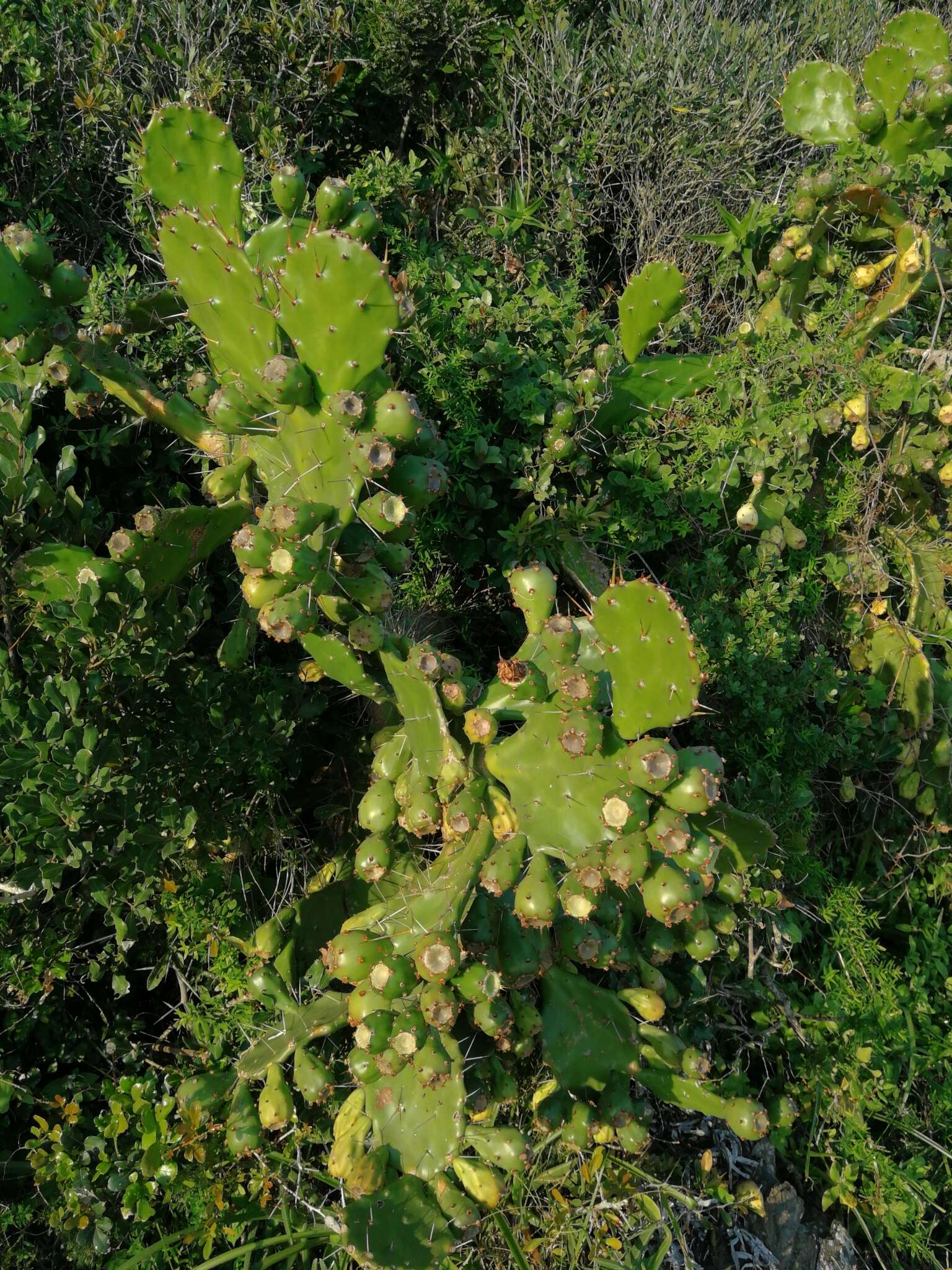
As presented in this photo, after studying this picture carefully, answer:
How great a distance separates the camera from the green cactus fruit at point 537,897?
1.75m

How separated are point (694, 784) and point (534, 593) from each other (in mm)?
507

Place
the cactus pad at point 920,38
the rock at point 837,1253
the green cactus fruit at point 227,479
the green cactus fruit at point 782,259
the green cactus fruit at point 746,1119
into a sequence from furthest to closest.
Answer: the cactus pad at point 920,38
the green cactus fruit at point 782,259
the rock at point 837,1253
the green cactus fruit at point 227,479
the green cactus fruit at point 746,1119

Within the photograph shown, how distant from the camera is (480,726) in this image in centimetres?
189

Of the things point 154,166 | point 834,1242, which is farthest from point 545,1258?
point 154,166

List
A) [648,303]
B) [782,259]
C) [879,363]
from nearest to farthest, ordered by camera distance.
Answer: [648,303]
[879,363]
[782,259]

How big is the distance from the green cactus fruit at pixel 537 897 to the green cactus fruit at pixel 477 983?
0.40 ft

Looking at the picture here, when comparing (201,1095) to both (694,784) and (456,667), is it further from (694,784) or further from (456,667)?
(694,784)

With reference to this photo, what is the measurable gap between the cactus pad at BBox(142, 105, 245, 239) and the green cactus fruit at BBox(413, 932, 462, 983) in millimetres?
1559

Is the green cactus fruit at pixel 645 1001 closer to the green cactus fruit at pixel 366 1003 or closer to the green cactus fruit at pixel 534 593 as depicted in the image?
the green cactus fruit at pixel 366 1003

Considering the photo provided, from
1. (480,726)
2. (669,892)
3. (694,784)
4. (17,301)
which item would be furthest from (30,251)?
(669,892)

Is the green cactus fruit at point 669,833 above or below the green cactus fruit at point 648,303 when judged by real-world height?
below

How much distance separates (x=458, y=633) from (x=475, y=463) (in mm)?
492

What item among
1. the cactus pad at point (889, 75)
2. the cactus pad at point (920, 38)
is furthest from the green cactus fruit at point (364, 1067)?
the cactus pad at point (920, 38)

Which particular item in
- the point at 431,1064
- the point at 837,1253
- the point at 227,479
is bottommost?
the point at 837,1253
